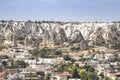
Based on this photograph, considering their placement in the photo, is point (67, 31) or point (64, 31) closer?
point (64, 31)

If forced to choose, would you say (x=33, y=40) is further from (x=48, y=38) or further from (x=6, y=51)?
(x=6, y=51)

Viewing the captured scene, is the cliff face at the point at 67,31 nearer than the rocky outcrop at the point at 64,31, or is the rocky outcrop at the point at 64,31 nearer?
the rocky outcrop at the point at 64,31

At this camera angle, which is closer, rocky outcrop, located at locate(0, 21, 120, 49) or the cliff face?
rocky outcrop, located at locate(0, 21, 120, 49)

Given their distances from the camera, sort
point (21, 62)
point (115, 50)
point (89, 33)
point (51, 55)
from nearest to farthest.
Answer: point (21, 62)
point (51, 55)
point (115, 50)
point (89, 33)

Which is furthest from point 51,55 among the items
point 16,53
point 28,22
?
point 28,22

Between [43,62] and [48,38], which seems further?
[48,38]

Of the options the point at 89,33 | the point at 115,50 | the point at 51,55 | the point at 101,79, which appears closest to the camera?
the point at 101,79

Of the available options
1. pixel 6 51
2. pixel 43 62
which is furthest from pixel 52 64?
pixel 6 51
